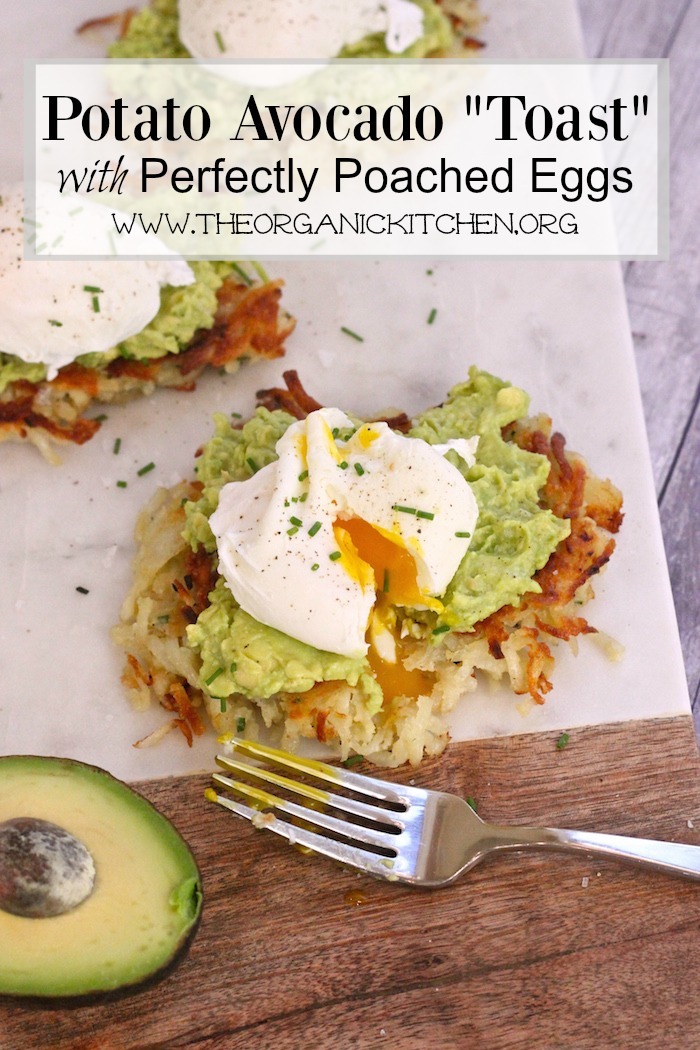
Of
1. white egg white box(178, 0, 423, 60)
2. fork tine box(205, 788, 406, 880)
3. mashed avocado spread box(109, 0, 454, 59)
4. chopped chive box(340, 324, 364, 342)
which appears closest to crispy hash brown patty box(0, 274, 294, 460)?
chopped chive box(340, 324, 364, 342)

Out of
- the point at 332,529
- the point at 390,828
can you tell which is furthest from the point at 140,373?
the point at 390,828

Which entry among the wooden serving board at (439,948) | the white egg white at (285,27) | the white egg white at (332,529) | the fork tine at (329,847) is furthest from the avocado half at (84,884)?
the white egg white at (285,27)

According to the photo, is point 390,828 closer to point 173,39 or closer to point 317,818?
point 317,818

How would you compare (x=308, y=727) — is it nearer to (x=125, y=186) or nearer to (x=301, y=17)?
(x=125, y=186)

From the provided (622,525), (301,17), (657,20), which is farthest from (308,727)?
(657,20)

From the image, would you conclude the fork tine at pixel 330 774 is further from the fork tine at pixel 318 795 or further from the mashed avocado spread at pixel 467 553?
the mashed avocado spread at pixel 467 553
